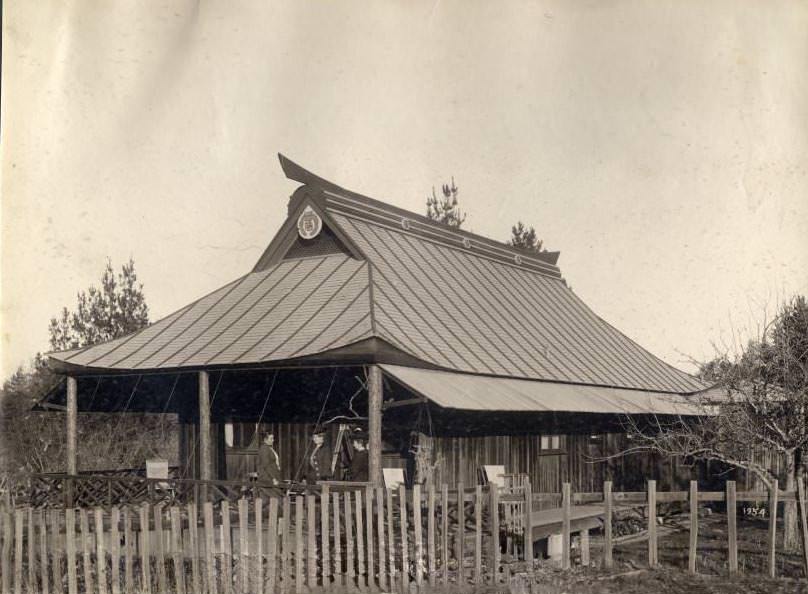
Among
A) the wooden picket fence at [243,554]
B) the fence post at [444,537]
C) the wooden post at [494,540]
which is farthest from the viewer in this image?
the wooden post at [494,540]

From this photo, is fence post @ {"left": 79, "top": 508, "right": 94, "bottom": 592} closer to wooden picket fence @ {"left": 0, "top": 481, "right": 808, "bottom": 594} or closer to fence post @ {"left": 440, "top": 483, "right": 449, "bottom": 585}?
wooden picket fence @ {"left": 0, "top": 481, "right": 808, "bottom": 594}

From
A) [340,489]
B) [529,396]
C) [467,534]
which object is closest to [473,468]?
[529,396]

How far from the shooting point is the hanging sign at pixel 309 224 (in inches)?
870

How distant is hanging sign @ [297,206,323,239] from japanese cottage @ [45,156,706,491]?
0.12ft

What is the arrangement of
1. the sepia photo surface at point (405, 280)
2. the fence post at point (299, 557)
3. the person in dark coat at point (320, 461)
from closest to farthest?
the fence post at point (299, 557), the sepia photo surface at point (405, 280), the person in dark coat at point (320, 461)

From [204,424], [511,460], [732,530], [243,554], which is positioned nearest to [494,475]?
[511,460]

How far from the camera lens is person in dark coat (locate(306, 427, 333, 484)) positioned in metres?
19.3

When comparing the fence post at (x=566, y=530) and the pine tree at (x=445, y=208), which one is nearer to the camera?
the fence post at (x=566, y=530)

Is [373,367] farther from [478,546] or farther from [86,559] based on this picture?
[86,559]

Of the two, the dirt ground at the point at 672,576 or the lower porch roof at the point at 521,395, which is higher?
the lower porch roof at the point at 521,395

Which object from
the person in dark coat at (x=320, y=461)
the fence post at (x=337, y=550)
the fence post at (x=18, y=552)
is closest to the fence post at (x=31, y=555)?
the fence post at (x=18, y=552)

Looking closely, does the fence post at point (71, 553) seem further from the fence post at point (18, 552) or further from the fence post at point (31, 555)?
the fence post at point (18, 552)

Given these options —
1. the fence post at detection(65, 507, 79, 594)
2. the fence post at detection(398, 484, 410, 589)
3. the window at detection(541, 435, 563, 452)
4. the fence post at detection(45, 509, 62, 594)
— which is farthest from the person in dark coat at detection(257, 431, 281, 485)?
the window at detection(541, 435, 563, 452)

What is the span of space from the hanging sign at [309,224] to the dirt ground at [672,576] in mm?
9680
